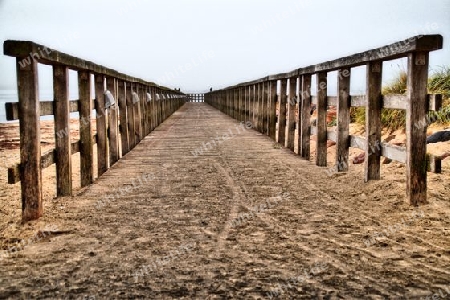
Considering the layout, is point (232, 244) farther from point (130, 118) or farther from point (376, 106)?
point (130, 118)

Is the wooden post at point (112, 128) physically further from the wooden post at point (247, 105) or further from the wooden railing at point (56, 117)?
the wooden post at point (247, 105)

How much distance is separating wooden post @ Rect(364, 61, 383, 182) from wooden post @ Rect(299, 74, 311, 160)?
2473 millimetres

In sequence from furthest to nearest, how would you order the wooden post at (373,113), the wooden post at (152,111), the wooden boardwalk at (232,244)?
the wooden post at (152,111), the wooden post at (373,113), the wooden boardwalk at (232,244)

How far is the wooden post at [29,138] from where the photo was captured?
3.52 metres

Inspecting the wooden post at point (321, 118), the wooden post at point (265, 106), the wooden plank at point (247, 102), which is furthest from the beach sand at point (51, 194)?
the wooden plank at point (247, 102)

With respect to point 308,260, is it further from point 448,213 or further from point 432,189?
point 432,189

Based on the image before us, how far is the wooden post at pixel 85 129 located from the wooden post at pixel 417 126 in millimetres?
3494

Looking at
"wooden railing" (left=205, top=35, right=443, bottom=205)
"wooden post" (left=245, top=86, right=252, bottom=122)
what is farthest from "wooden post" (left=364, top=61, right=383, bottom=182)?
"wooden post" (left=245, top=86, right=252, bottom=122)

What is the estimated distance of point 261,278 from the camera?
2.46 metres

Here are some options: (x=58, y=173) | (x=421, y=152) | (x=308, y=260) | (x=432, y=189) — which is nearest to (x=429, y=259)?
(x=308, y=260)

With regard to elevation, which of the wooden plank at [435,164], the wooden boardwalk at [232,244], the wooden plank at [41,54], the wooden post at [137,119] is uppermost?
the wooden plank at [41,54]

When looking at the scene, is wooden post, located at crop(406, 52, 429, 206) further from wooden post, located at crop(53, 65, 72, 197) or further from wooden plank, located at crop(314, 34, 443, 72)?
wooden post, located at crop(53, 65, 72, 197)

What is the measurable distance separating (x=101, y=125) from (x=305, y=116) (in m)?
3.34

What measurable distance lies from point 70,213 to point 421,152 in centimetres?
316
